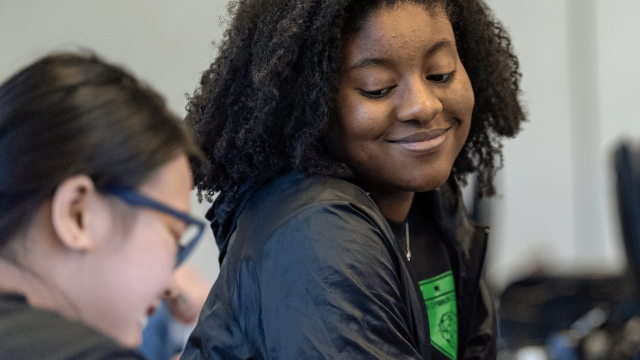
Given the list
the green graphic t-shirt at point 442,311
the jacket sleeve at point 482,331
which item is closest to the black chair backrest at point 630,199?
the jacket sleeve at point 482,331

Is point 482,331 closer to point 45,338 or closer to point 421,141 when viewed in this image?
point 421,141

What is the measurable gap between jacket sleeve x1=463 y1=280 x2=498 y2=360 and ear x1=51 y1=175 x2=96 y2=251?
89 centimetres

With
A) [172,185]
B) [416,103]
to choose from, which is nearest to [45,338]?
[172,185]

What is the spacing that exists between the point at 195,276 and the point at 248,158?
0.47 meters

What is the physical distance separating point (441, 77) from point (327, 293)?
1.60 feet

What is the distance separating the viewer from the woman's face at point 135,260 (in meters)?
0.72

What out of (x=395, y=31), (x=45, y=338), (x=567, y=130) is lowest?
(x=567, y=130)

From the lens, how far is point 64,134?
2.21ft

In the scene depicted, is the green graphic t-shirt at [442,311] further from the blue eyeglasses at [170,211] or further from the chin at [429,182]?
the blue eyeglasses at [170,211]

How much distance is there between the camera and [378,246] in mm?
949

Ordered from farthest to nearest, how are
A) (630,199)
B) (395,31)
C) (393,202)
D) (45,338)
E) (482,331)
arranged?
(630,199) < (482,331) < (393,202) < (395,31) < (45,338)

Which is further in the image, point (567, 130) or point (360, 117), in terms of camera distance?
point (567, 130)

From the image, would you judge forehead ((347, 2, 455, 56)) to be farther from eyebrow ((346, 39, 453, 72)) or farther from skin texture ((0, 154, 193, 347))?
skin texture ((0, 154, 193, 347))

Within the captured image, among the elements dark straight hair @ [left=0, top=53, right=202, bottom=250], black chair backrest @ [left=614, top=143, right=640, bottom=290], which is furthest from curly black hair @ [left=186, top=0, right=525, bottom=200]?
black chair backrest @ [left=614, top=143, right=640, bottom=290]
